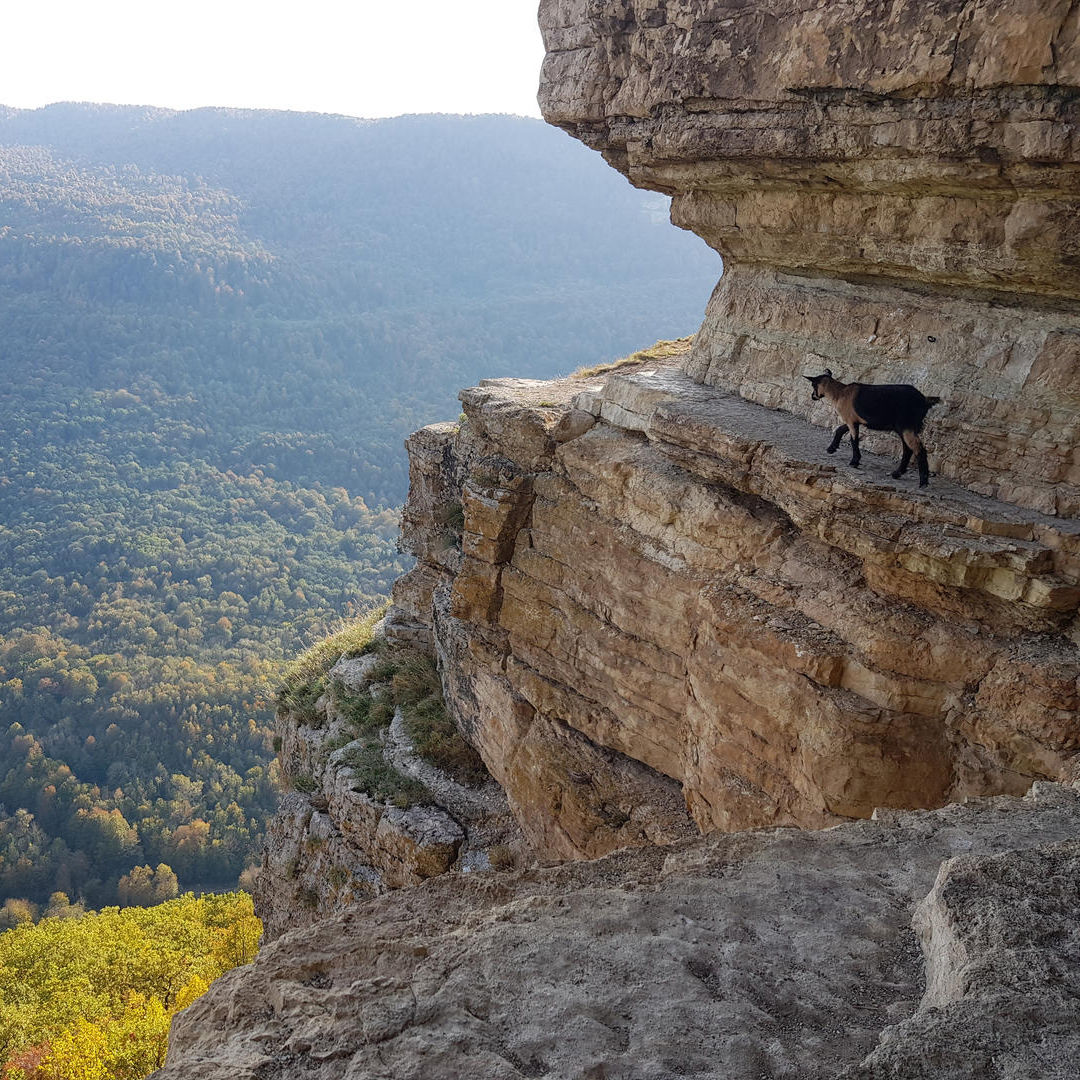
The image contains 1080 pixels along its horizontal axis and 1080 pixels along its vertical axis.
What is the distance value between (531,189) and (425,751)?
195m

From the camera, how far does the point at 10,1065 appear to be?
21.4 m

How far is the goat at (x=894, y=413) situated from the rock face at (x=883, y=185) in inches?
16.4

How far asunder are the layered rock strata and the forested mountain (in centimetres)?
1773

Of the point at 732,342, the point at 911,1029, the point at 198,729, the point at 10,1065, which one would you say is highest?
the point at 732,342

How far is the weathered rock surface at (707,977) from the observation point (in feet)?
11.4

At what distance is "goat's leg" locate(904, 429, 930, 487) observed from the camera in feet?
26.4

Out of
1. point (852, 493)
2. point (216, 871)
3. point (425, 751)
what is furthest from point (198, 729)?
point (852, 493)

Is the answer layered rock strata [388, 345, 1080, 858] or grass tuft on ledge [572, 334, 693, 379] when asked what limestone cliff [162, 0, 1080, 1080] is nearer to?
layered rock strata [388, 345, 1080, 858]

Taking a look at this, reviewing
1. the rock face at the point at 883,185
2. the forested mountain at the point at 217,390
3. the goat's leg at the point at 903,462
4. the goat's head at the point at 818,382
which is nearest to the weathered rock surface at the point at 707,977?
the goat's leg at the point at 903,462

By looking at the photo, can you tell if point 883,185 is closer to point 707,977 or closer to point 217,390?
point 707,977

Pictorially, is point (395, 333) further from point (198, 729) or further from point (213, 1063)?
point (213, 1063)

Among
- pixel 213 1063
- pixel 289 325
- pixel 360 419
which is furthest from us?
pixel 289 325

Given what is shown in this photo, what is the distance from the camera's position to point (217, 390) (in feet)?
436

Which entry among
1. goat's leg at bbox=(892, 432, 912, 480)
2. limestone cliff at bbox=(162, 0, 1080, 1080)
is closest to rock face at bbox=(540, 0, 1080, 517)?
limestone cliff at bbox=(162, 0, 1080, 1080)
